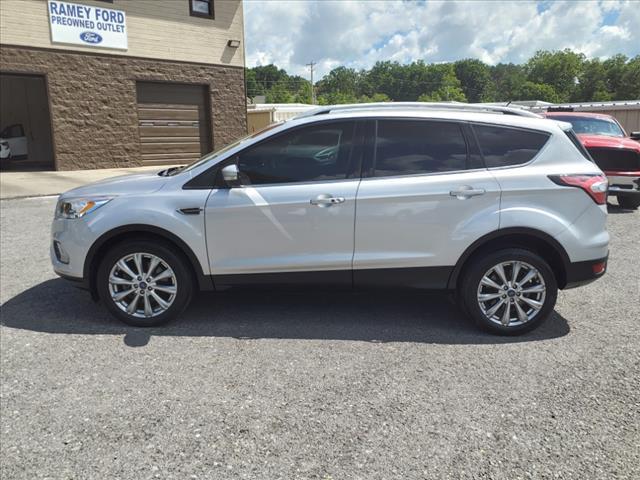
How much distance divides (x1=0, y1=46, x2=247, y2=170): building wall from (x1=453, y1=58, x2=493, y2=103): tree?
137794 mm

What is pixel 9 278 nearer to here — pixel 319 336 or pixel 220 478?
pixel 319 336

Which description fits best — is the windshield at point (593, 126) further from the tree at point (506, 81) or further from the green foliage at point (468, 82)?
the tree at point (506, 81)

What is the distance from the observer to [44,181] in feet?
46.1

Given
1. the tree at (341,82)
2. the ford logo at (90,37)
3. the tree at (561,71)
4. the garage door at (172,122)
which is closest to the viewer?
the ford logo at (90,37)

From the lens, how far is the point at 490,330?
13.9 feet

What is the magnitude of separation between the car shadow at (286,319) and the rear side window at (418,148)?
106 centimetres

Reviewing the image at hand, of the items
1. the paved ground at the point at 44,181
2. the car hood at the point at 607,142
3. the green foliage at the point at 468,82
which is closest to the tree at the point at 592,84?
the green foliage at the point at 468,82

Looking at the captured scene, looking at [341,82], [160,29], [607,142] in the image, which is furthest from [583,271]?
[341,82]

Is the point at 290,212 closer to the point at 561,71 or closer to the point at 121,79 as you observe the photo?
the point at 121,79

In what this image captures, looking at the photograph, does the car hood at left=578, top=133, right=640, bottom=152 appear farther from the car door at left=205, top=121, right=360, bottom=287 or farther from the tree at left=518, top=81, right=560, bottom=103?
the tree at left=518, top=81, right=560, bottom=103

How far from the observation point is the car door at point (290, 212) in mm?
4191

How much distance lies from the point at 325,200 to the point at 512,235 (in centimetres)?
153

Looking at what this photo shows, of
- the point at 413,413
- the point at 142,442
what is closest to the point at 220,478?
the point at 142,442

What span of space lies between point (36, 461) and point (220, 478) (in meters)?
0.99
